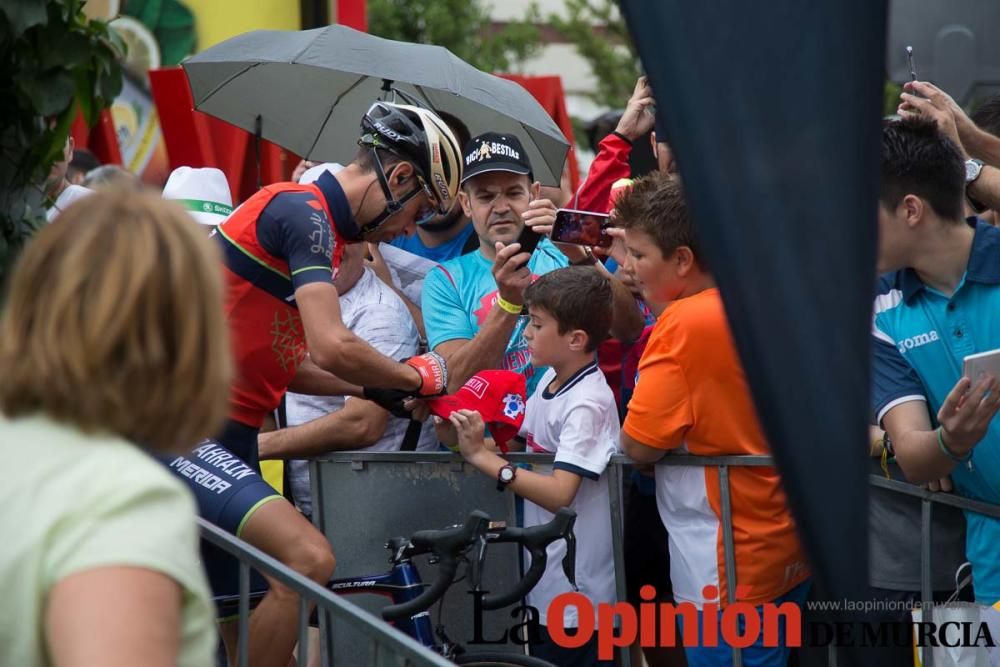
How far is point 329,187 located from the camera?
183 inches

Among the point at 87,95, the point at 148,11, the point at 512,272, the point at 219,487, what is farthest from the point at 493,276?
the point at 148,11

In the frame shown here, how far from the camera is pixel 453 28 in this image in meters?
24.0

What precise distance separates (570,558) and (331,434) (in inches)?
42.5

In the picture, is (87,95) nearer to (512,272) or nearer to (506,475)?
(512,272)

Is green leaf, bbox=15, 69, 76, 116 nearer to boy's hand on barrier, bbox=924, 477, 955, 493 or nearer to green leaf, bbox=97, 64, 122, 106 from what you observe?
green leaf, bbox=97, 64, 122, 106

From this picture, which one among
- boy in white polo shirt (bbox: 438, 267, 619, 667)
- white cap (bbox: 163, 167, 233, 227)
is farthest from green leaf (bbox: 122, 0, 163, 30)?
boy in white polo shirt (bbox: 438, 267, 619, 667)

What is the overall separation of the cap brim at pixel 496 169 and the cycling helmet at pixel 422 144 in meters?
0.70

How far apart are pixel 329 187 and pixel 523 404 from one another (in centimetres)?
98

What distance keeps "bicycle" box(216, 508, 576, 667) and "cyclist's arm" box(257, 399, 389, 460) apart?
1.58 ft

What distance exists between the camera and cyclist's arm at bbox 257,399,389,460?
4895 mm

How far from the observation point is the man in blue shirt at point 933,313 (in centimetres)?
386

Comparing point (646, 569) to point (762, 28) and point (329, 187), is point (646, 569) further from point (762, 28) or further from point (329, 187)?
point (762, 28)

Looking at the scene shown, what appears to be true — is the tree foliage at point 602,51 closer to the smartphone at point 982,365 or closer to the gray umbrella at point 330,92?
the gray umbrella at point 330,92

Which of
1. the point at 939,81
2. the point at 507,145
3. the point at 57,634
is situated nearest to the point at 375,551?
the point at 507,145
